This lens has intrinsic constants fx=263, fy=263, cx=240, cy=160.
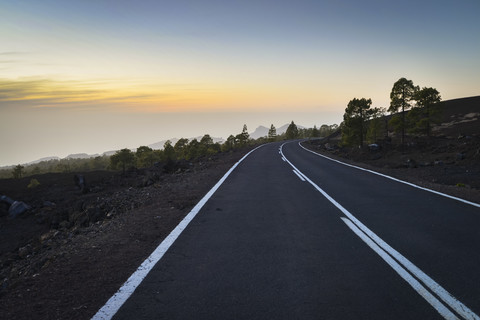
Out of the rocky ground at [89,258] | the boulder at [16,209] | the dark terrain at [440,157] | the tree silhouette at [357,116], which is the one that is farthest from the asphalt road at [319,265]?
the tree silhouette at [357,116]

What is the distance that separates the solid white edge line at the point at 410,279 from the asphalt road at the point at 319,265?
0.5 inches

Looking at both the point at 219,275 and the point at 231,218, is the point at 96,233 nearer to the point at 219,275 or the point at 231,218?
the point at 231,218

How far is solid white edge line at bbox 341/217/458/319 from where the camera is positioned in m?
2.59

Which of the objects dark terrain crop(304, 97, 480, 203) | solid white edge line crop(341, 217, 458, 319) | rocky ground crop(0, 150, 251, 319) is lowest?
dark terrain crop(304, 97, 480, 203)

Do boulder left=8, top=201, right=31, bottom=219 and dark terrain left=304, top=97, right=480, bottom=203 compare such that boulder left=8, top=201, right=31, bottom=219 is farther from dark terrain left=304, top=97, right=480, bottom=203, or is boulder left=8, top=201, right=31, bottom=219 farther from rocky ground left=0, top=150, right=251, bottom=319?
dark terrain left=304, top=97, right=480, bottom=203

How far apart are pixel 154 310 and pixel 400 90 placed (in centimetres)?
4240

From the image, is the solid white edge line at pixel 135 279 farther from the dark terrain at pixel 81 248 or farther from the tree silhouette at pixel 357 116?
the tree silhouette at pixel 357 116

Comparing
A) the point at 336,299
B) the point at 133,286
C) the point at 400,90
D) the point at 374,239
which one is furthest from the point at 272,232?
the point at 400,90

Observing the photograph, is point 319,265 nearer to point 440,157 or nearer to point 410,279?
point 410,279

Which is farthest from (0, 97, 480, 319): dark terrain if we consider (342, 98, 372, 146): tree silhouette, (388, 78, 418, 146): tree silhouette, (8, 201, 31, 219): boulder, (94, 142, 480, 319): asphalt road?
(342, 98, 372, 146): tree silhouette

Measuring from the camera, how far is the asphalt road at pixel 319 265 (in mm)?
2660

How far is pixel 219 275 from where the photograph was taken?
3.33m

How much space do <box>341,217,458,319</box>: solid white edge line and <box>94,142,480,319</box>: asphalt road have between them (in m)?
0.01

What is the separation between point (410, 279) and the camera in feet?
10.5
